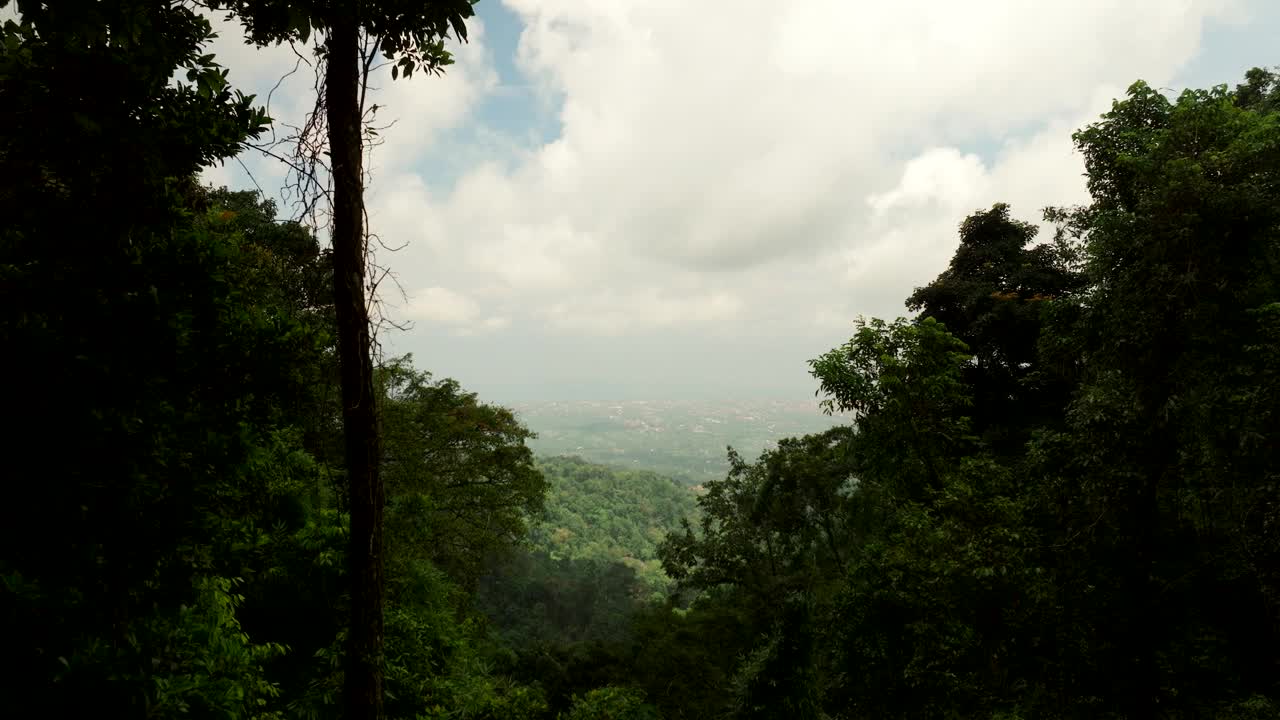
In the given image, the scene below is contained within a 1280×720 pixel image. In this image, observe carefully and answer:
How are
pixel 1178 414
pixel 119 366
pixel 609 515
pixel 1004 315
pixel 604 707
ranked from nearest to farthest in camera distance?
pixel 119 366
pixel 1178 414
pixel 604 707
pixel 1004 315
pixel 609 515

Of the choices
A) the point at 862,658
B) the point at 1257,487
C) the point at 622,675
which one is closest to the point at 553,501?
the point at 622,675

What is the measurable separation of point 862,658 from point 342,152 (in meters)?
8.73

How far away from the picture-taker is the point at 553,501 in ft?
224

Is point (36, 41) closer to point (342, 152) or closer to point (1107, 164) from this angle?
point (342, 152)

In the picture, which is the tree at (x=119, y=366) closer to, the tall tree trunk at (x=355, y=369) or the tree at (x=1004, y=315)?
the tall tree trunk at (x=355, y=369)

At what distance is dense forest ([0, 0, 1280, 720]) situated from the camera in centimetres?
284

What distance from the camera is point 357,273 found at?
2.98m

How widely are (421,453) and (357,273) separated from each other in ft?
32.0

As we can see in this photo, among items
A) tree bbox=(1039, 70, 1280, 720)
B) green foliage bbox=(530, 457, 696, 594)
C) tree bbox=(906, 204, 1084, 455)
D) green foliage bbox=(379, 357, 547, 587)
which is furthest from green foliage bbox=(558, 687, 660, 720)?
green foliage bbox=(530, 457, 696, 594)

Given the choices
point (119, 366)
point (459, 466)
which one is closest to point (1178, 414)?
point (119, 366)

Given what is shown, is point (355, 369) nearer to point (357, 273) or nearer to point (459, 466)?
point (357, 273)

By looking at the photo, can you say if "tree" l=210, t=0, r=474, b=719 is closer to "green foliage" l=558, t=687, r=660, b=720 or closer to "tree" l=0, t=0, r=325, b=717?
"tree" l=0, t=0, r=325, b=717

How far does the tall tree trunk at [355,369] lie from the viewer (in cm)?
295

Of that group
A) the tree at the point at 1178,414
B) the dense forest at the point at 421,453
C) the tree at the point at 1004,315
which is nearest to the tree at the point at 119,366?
the dense forest at the point at 421,453
